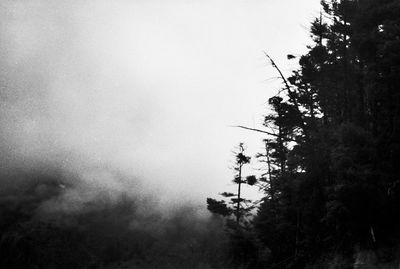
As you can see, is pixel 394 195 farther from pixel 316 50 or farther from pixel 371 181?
pixel 316 50

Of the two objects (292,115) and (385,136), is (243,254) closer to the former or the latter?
(292,115)

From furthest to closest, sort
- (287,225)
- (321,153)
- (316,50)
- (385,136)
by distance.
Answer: (316,50) < (287,225) < (321,153) < (385,136)

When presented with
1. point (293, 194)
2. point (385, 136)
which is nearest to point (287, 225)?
point (293, 194)

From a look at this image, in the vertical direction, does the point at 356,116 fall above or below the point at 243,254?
above

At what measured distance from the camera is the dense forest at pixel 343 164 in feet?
41.3

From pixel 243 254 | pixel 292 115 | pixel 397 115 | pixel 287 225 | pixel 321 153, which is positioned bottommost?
pixel 243 254

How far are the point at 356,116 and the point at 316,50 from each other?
169 inches

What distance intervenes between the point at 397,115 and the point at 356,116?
506cm

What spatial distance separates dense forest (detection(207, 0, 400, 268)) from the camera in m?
12.6

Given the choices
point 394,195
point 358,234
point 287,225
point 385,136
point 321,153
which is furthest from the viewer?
point 287,225

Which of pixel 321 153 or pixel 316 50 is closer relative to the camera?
pixel 321 153

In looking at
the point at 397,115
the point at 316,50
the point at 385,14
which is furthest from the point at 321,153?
the point at 385,14

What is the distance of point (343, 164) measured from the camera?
13.3m

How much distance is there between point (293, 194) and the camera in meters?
17.8
